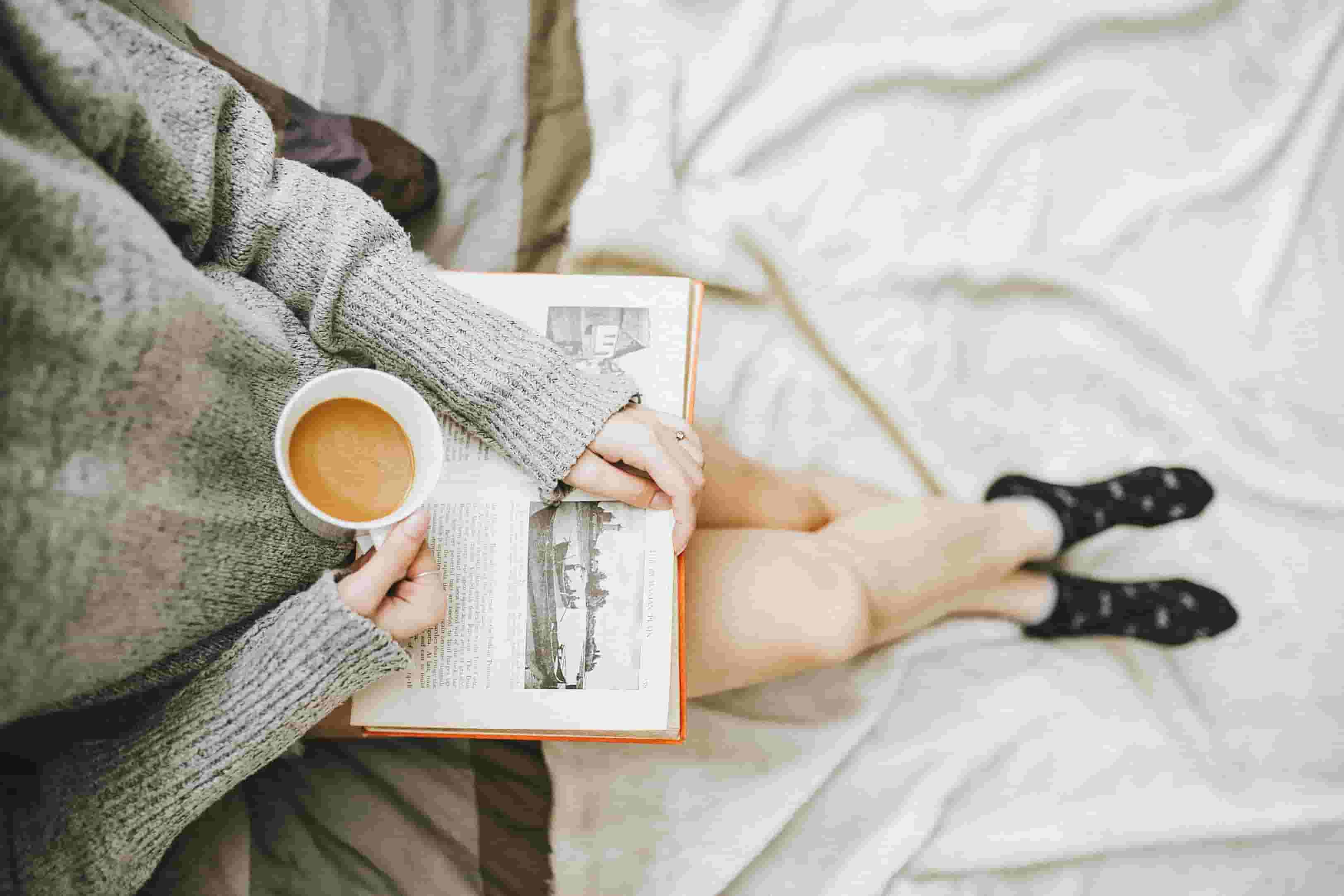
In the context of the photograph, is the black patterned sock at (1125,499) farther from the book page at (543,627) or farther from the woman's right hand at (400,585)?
the woman's right hand at (400,585)

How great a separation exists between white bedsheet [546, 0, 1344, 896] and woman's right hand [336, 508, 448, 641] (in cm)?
38

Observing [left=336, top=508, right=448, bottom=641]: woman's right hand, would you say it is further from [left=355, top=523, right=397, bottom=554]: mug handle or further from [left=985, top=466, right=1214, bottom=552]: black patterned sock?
[left=985, top=466, right=1214, bottom=552]: black patterned sock

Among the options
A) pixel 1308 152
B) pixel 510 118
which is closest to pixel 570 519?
pixel 510 118

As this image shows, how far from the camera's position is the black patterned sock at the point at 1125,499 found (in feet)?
3.01

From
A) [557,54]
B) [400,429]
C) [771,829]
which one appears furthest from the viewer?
[557,54]

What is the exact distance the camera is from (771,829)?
0.81 m

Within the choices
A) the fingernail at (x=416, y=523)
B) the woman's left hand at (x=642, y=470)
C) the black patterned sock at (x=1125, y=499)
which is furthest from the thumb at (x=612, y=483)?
the black patterned sock at (x=1125, y=499)

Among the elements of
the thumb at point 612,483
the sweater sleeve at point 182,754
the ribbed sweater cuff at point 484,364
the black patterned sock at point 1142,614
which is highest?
the ribbed sweater cuff at point 484,364

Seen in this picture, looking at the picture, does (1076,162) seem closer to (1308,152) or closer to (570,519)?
(1308,152)

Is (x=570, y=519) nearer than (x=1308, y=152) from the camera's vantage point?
Yes

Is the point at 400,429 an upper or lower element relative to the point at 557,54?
lower

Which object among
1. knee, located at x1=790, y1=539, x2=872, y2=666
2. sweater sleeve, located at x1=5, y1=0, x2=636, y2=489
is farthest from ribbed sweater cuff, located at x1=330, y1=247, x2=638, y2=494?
knee, located at x1=790, y1=539, x2=872, y2=666

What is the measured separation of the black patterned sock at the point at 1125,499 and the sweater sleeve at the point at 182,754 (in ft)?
2.32

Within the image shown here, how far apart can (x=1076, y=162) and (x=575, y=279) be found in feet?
2.17
